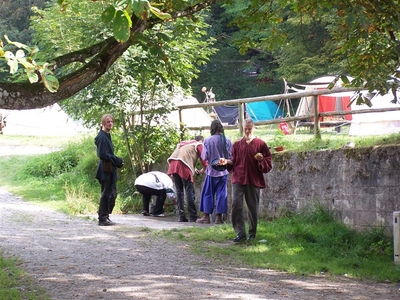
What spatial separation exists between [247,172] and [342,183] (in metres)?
2.21

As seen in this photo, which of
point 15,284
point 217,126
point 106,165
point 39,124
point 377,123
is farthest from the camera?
point 39,124

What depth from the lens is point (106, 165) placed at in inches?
516

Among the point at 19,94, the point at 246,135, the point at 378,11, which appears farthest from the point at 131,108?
the point at 19,94

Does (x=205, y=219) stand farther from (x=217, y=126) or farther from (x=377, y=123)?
(x=377, y=123)

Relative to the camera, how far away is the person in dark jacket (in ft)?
42.7

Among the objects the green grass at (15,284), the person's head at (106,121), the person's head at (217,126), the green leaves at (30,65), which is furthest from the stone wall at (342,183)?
the green leaves at (30,65)

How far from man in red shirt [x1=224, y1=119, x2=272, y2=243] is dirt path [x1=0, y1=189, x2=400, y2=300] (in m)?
0.99

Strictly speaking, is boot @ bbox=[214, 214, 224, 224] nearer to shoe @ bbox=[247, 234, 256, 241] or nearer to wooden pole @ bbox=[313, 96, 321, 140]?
wooden pole @ bbox=[313, 96, 321, 140]

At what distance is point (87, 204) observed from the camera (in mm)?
15734

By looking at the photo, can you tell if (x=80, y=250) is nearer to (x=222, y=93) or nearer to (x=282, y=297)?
(x=282, y=297)

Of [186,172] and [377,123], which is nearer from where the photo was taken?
[186,172]

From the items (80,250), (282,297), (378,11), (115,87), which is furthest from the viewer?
(115,87)

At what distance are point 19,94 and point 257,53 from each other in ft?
132

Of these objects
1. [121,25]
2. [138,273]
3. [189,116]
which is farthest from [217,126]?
[121,25]
